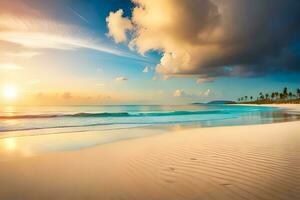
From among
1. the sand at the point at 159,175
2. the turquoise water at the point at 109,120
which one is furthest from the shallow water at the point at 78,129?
the sand at the point at 159,175

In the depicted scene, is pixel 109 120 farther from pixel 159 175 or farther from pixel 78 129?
pixel 159 175

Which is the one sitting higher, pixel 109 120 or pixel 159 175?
pixel 159 175

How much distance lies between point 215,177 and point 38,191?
3.74m

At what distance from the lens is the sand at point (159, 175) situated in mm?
4121

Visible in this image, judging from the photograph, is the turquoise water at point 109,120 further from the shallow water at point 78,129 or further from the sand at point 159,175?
the sand at point 159,175

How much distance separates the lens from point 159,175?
520 centimetres

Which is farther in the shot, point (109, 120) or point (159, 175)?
point (109, 120)

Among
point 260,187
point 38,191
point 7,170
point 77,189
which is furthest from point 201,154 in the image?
point 7,170

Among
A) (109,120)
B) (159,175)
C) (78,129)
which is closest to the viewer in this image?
(159,175)

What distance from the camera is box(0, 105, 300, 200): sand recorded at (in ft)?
13.5

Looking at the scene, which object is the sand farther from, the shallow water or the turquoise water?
the turquoise water

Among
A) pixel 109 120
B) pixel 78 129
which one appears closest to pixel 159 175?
pixel 78 129

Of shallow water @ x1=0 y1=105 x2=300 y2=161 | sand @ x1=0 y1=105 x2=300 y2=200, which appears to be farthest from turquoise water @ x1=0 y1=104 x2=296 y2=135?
sand @ x1=0 y1=105 x2=300 y2=200

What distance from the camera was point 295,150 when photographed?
287 inches
